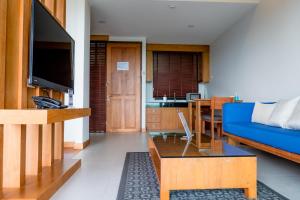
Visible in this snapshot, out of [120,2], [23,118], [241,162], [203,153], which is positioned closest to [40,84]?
[23,118]

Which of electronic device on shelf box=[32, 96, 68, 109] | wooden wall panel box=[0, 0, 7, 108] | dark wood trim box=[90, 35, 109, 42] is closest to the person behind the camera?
wooden wall panel box=[0, 0, 7, 108]

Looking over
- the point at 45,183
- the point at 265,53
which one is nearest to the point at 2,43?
the point at 45,183

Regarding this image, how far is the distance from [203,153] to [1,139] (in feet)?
4.49

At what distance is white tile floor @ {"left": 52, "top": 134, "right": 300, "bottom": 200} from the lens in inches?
70.4

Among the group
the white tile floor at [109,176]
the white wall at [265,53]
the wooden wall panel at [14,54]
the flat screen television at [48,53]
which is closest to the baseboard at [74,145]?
the white tile floor at [109,176]

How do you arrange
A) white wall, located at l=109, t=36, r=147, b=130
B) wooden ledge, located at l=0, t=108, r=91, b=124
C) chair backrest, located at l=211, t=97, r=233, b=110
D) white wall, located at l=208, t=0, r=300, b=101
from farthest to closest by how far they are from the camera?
white wall, located at l=109, t=36, r=147, b=130, chair backrest, located at l=211, t=97, r=233, b=110, white wall, located at l=208, t=0, r=300, b=101, wooden ledge, located at l=0, t=108, r=91, b=124

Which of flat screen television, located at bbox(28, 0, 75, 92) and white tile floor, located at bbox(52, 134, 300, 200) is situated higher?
flat screen television, located at bbox(28, 0, 75, 92)

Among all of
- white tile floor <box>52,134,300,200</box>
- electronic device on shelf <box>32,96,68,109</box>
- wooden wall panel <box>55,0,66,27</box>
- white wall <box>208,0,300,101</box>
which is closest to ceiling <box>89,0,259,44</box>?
white wall <box>208,0,300,101</box>

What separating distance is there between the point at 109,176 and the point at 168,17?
3576 millimetres

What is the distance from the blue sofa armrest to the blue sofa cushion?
27 centimetres

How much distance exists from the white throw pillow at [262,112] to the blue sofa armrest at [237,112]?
109mm

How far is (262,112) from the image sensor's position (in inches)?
129

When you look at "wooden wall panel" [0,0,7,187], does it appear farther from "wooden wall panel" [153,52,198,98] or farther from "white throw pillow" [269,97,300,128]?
"wooden wall panel" [153,52,198,98]

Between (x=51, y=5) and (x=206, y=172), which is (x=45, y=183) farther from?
(x=51, y=5)
